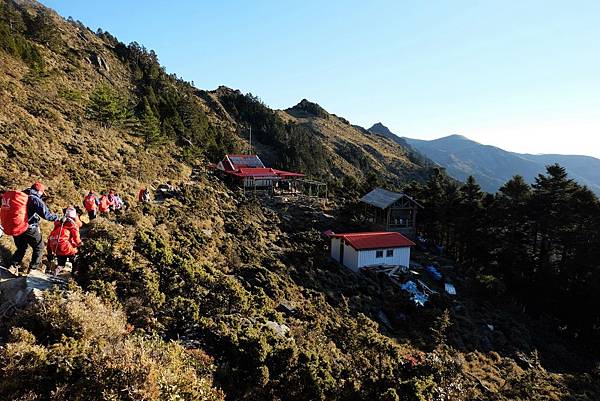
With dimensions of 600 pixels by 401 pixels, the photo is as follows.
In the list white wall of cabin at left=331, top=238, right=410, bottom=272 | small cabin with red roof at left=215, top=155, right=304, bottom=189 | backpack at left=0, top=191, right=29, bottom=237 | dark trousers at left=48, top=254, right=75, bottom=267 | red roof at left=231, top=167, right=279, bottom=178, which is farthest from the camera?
small cabin with red roof at left=215, top=155, right=304, bottom=189

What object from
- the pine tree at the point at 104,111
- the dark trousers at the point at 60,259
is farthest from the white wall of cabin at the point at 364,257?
the pine tree at the point at 104,111

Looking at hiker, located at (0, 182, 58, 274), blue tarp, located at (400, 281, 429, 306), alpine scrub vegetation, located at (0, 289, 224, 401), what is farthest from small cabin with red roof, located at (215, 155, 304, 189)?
alpine scrub vegetation, located at (0, 289, 224, 401)

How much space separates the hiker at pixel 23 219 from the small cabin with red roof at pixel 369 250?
72.7 ft

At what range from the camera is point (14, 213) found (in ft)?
24.5

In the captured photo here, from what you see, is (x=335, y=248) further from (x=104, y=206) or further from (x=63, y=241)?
(x=63, y=241)

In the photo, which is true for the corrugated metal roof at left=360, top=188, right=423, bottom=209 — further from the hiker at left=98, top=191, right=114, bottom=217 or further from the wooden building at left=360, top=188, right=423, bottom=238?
the hiker at left=98, top=191, right=114, bottom=217

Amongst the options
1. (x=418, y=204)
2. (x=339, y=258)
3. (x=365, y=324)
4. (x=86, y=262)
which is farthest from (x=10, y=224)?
(x=418, y=204)

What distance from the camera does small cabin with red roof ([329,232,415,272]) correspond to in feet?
91.4

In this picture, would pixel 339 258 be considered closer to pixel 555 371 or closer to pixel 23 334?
pixel 555 371

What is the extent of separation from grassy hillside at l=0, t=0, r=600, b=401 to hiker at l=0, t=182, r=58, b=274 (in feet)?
2.81

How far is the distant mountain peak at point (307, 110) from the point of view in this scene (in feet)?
479

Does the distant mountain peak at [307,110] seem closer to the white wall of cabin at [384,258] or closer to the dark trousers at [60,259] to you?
the white wall of cabin at [384,258]

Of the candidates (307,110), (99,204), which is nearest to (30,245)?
(99,204)

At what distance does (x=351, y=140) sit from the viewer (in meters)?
Result: 131
